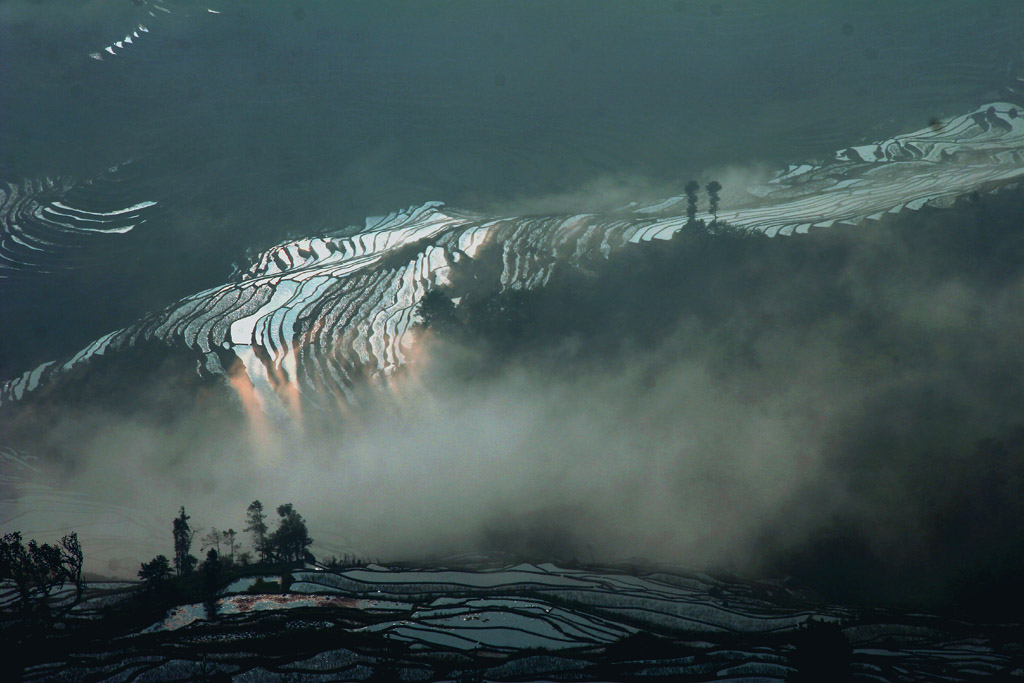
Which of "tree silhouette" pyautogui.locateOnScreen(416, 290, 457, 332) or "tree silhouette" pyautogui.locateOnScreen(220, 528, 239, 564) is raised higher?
"tree silhouette" pyautogui.locateOnScreen(416, 290, 457, 332)

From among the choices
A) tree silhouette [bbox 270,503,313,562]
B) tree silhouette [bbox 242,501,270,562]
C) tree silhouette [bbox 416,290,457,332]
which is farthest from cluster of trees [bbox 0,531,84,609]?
tree silhouette [bbox 416,290,457,332]

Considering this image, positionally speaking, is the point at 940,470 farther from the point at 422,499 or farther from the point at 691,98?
the point at 691,98

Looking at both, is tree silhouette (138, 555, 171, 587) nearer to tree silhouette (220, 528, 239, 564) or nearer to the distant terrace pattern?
tree silhouette (220, 528, 239, 564)

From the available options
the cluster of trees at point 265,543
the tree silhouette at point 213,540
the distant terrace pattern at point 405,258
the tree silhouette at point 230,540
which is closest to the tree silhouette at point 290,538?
the cluster of trees at point 265,543

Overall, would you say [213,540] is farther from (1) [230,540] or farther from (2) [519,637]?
(2) [519,637]

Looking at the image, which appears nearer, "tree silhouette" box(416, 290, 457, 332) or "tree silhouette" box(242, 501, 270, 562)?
"tree silhouette" box(242, 501, 270, 562)

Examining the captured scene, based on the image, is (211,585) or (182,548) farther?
(182,548)

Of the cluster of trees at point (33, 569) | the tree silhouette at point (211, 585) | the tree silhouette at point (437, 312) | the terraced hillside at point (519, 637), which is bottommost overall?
the terraced hillside at point (519, 637)

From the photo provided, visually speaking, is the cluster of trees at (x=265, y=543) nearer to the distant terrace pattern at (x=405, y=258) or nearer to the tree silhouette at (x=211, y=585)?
the tree silhouette at (x=211, y=585)

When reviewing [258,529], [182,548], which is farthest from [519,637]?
[182,548]

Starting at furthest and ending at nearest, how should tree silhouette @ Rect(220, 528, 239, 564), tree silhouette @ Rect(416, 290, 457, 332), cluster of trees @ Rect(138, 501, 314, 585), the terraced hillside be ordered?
tree silhouette @ Rect(416, 290, 457, 332) → tree silhouette @ Rect(220, 528, 239, 564) → cluster of trees @ Rect(138, 501, 314, 585) → the terraced hillside

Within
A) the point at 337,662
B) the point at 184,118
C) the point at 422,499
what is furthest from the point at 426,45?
the point at 337,662
